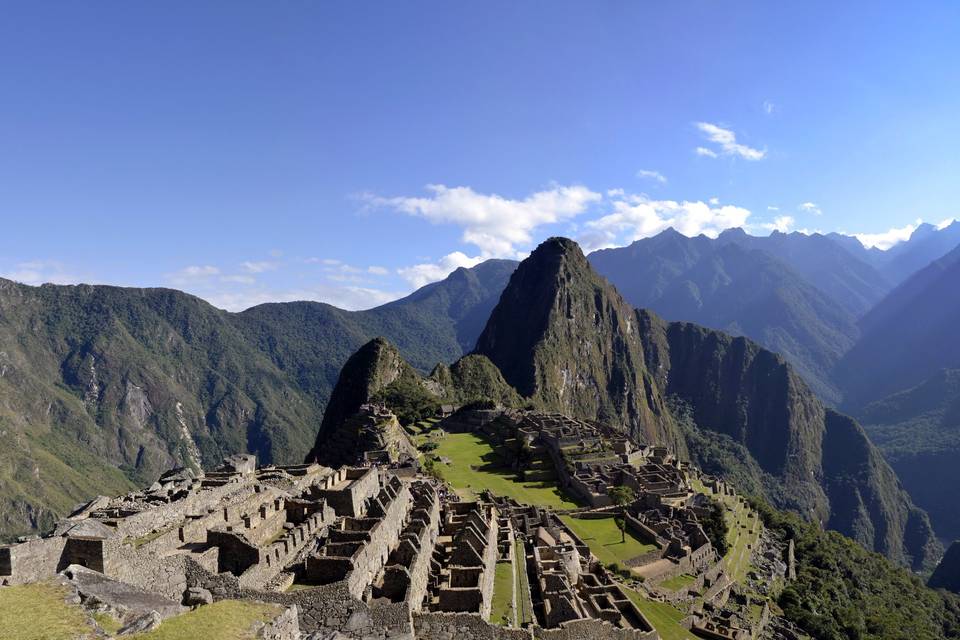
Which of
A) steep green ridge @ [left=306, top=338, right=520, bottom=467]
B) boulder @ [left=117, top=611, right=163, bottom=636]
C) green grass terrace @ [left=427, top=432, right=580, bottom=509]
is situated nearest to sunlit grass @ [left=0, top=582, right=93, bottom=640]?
boulder @ [left=117, top=611, right=163, bottom=636]

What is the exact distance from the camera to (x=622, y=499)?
196 feet

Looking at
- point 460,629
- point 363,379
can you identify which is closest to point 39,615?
point 460,629

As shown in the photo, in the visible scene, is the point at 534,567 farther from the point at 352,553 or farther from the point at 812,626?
the point at 812,626

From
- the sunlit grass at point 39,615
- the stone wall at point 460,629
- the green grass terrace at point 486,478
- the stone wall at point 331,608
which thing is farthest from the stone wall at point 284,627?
the green grass terrace at point 486,478

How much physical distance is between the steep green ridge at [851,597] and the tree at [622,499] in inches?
619

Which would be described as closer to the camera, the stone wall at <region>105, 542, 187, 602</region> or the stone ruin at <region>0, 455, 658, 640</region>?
the stone ruin at <region>0, 455, 658, 640</region>

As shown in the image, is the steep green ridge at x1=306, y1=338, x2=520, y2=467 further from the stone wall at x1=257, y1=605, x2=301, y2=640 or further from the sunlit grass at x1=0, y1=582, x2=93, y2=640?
the sunlit grass at x1=0, y1=582, x2=93, y2=640

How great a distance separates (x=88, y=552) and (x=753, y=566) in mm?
62374

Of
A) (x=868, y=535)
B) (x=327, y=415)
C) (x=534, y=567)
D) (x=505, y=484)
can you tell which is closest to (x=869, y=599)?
(x=505, y=484)

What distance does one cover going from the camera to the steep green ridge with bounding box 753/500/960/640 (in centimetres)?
5644

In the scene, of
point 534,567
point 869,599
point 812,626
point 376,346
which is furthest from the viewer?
point 376,346

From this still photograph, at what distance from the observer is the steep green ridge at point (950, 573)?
12606 cm

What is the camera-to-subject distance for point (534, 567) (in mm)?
31406

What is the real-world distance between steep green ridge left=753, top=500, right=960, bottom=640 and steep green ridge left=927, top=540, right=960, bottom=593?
104 feet
